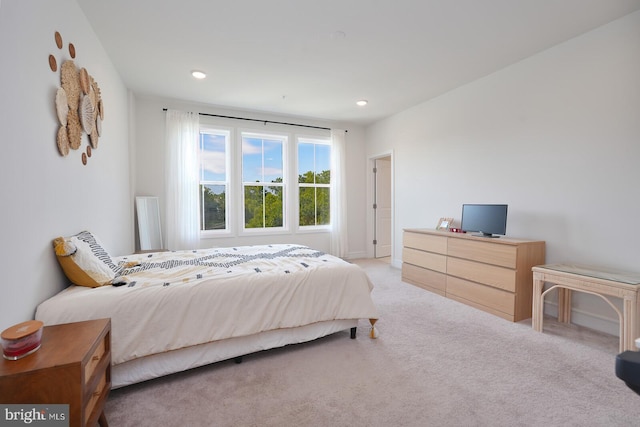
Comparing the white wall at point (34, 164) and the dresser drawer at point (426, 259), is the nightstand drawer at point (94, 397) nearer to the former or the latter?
the white wall at point (34, 164)

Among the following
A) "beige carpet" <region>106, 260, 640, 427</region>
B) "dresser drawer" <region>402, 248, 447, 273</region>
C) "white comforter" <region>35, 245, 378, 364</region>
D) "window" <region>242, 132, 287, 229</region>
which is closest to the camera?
"beige carpet" <region>106, 260, 640, 427</region>

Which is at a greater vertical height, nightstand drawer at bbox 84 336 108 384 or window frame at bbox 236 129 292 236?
window frame at bbox 236 129 292 236

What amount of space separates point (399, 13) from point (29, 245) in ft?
9.81

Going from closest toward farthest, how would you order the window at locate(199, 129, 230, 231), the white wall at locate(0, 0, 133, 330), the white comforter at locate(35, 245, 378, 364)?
the white wall at locate(0, 0, 133, 330), the white comforter at locate(35, 245, 378, 364), the window at locate(199, 129, 230, 231)

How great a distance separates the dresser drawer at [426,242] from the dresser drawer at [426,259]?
2.5 inches

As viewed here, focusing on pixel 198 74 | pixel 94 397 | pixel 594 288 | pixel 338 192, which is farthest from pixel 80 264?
pixel 338 192

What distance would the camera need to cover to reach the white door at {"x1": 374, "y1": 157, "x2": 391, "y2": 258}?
5.90m

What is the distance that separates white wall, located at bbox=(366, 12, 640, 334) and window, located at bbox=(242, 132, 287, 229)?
276cm

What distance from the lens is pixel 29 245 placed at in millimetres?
1530

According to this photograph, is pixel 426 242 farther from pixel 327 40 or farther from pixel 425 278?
pixel 327 40

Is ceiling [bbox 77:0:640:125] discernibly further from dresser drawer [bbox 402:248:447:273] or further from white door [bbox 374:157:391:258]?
dresser drawer [bbox 402:248:447:273]

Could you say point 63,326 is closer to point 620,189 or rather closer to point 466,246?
point 466,246

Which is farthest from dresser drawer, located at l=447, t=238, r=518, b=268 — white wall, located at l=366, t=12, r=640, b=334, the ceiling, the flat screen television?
the ceiling

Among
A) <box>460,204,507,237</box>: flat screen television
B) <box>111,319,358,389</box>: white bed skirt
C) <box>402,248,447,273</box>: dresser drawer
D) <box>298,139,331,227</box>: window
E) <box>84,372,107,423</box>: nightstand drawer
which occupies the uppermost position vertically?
<box>298,139,331,227</box>: window
